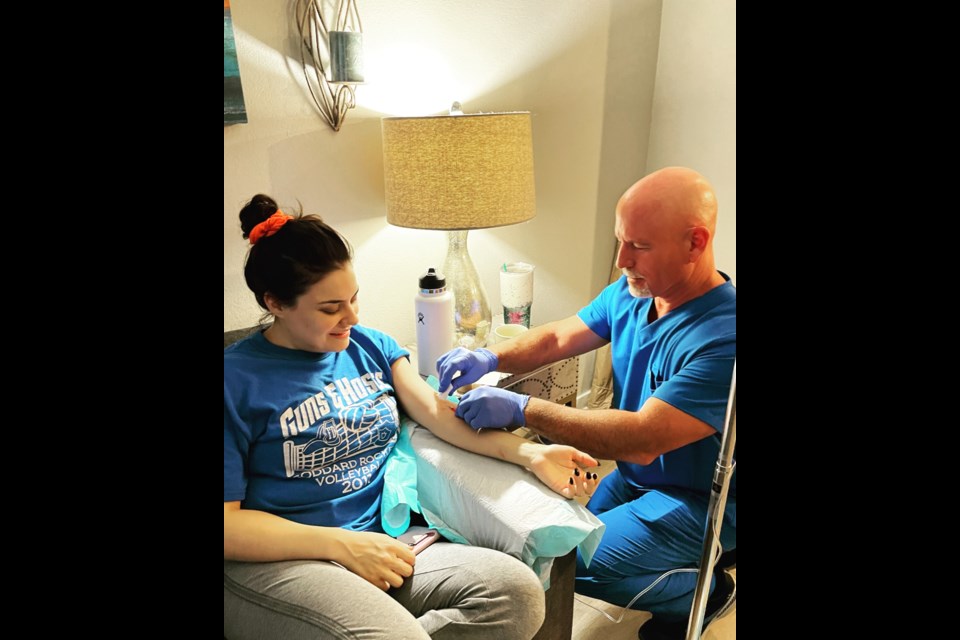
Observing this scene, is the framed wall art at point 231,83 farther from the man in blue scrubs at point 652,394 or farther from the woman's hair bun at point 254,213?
the man in blue scrubs at point 652,394

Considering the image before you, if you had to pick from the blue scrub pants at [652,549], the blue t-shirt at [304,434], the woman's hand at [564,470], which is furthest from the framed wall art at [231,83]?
the blue scrub pants at [652,549]

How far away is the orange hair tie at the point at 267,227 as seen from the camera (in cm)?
88

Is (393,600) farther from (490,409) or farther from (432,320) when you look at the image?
(432,320)

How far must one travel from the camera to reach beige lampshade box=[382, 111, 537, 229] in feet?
4.03

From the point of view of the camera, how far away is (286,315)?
3.17 ft

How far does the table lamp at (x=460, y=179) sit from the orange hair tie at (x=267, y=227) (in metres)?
0.37

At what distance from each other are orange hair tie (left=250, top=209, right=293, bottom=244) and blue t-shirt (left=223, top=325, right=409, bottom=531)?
174 mm

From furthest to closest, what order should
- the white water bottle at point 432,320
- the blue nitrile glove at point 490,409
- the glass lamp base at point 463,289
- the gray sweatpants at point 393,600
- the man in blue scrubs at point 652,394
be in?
the glass lamp base at point 463,289 < the white water bottle at point 432,320 < the blue nitrile glove at point 490,409 < the man in blue scrubs at point 652,394 < the gray sweatpants at point 393,600
